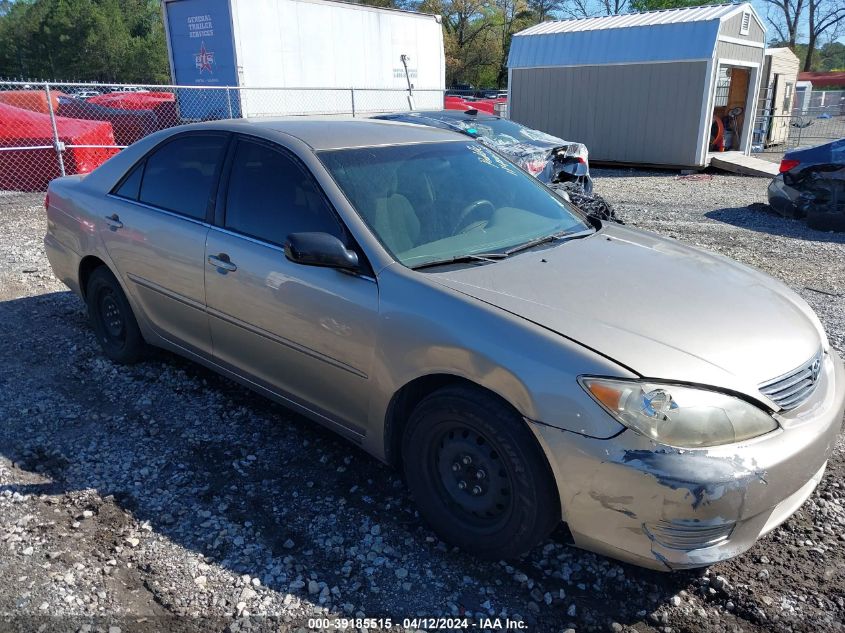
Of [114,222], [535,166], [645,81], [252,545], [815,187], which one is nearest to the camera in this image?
[252,545]

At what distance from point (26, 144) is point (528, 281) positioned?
39.2ft

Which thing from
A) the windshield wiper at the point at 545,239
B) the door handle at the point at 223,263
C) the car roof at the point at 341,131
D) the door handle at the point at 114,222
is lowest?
the door handle at the point at 223,263

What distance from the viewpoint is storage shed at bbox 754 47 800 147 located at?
67.3ft

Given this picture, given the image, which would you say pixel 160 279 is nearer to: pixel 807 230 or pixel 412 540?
pixel 412 540

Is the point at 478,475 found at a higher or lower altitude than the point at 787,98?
lower

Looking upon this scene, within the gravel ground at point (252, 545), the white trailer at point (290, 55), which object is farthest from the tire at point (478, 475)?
the white trailer at point (290, 55)

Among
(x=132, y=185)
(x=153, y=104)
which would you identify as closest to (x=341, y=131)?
(x=132, y=185)

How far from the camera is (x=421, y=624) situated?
101 inches

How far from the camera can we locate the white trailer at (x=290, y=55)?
14.7m

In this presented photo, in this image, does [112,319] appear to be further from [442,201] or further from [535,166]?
[535,166]

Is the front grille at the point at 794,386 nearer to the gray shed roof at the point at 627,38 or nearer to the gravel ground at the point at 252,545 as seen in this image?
the gravel ground at the point at 252,545

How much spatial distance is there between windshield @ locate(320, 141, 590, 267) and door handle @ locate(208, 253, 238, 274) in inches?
28.8

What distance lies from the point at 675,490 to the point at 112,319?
13.0 feet

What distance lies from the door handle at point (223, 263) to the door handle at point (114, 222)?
42.0 inches
